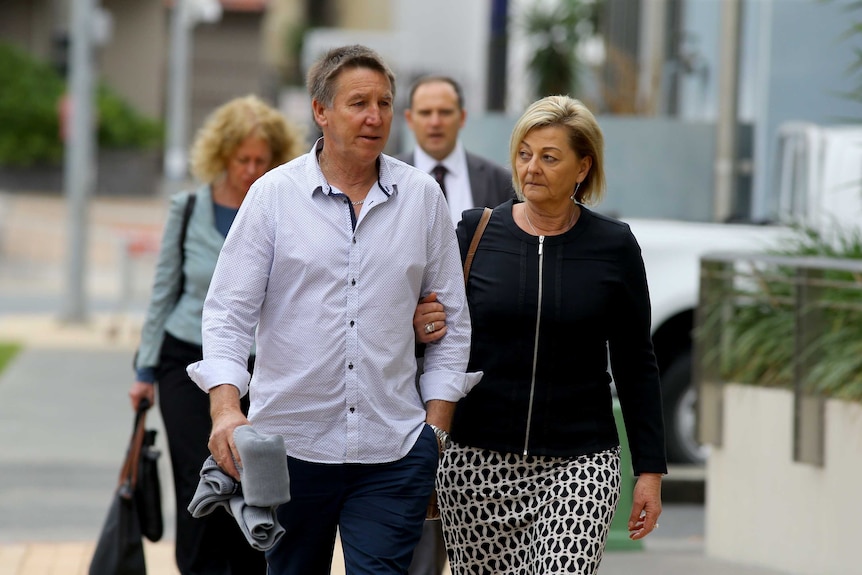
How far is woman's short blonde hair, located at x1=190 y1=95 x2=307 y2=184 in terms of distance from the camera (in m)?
5.37

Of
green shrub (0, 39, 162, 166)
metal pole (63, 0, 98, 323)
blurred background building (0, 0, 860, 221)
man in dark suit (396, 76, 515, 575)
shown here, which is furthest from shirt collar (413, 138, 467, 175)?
green shrub (0, 39, 162, 166)

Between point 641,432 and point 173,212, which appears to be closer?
point 641,432

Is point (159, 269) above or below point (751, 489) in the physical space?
above

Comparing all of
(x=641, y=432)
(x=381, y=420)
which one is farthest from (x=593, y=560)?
(x=381, y=420)

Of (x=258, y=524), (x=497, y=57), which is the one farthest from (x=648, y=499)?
(x=497, y=57)

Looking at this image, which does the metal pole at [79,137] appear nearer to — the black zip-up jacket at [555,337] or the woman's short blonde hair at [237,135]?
the woman's short blonde hair at [237,135]

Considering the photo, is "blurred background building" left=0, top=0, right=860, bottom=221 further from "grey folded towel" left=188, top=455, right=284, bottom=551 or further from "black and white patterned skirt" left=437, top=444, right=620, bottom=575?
"grey folded towel" left=188, top=455, right=284, bottom=551

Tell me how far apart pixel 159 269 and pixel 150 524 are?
0.91 metres

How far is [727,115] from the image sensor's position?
1211 centimetres

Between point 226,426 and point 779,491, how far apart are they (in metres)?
3.97

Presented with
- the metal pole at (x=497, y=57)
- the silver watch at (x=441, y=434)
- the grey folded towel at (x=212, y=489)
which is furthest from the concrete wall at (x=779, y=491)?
the metal pole at (x=497, y=57)

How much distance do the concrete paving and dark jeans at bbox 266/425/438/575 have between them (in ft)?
8.22

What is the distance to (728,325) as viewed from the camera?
7562 millimetres

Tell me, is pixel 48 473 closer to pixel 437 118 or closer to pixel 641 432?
pixel 437 118
